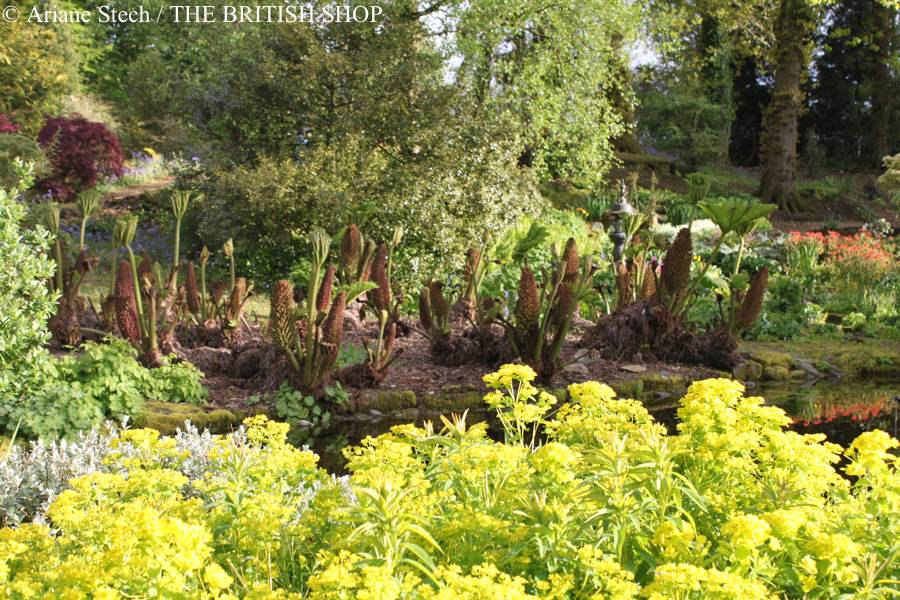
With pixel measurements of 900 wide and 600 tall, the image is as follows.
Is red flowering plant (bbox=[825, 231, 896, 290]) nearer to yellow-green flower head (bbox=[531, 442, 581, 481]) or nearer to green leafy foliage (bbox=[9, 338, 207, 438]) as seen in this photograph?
green leafy foliage (bbox=[9, 338, 207, 438])

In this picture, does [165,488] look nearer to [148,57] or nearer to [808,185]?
[148,57]

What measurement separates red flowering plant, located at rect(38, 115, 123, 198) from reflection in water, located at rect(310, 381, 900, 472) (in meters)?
10.7

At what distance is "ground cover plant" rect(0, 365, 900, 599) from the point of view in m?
1.49

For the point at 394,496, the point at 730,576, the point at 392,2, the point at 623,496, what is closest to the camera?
the point at 730,576

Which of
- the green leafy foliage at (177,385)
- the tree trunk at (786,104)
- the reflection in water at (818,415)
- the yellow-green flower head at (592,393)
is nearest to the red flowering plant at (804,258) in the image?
the reflection in water at (818,415)

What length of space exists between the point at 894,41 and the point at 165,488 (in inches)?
1048

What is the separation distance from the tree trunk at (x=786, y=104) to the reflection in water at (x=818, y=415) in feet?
40.2

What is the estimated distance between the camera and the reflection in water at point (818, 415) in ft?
16.7

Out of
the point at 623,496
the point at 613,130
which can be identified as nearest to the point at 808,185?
the point at 613,130

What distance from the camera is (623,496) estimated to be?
1764 millimetres

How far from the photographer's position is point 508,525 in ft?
5.98

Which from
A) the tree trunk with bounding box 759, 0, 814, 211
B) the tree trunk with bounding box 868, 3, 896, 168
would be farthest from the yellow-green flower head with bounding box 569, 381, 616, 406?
the tree trunk with bounding box 868, 3, 896, 168

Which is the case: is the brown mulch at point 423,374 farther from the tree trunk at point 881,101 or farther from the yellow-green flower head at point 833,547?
the tree trunk at point 881,101

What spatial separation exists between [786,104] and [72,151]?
47.9ft
